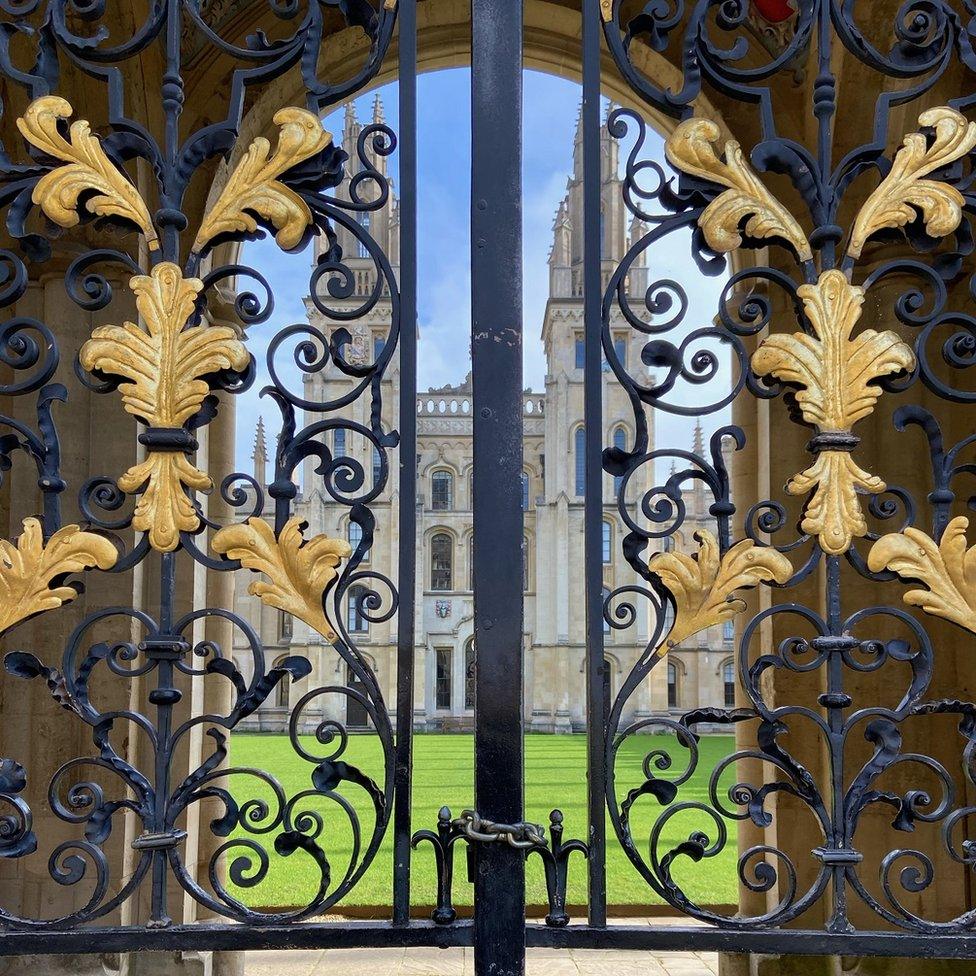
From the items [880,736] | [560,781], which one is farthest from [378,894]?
[560,781]

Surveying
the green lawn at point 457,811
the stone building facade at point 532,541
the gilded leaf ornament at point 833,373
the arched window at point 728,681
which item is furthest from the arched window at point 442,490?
the gilded leaf ornament at point 833,373

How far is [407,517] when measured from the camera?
7.59 feet

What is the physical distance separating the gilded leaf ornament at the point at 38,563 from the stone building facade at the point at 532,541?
36.8 metres

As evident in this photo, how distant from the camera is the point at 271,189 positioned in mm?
2354

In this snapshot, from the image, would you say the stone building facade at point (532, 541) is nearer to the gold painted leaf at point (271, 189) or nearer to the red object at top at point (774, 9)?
the red object at top at point (774, 9)

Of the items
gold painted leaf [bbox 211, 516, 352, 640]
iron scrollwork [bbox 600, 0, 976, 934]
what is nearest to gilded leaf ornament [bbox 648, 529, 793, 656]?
iron scrollwork [bbox 600, 0, 976, 934]

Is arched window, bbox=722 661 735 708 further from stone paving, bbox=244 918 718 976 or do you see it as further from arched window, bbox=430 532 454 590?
stone paving, bbox=244 918 718 976

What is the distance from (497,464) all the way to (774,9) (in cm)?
416

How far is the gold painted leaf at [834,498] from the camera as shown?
2.31m

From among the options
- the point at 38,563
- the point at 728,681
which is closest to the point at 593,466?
the point at 38,563

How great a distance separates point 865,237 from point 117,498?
1791mm

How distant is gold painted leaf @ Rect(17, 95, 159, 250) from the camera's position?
2.30 m

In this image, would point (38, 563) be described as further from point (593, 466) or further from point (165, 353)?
point (593, 466)

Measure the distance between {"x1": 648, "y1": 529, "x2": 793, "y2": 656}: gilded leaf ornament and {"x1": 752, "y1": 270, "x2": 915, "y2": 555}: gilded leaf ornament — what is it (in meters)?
0.14
